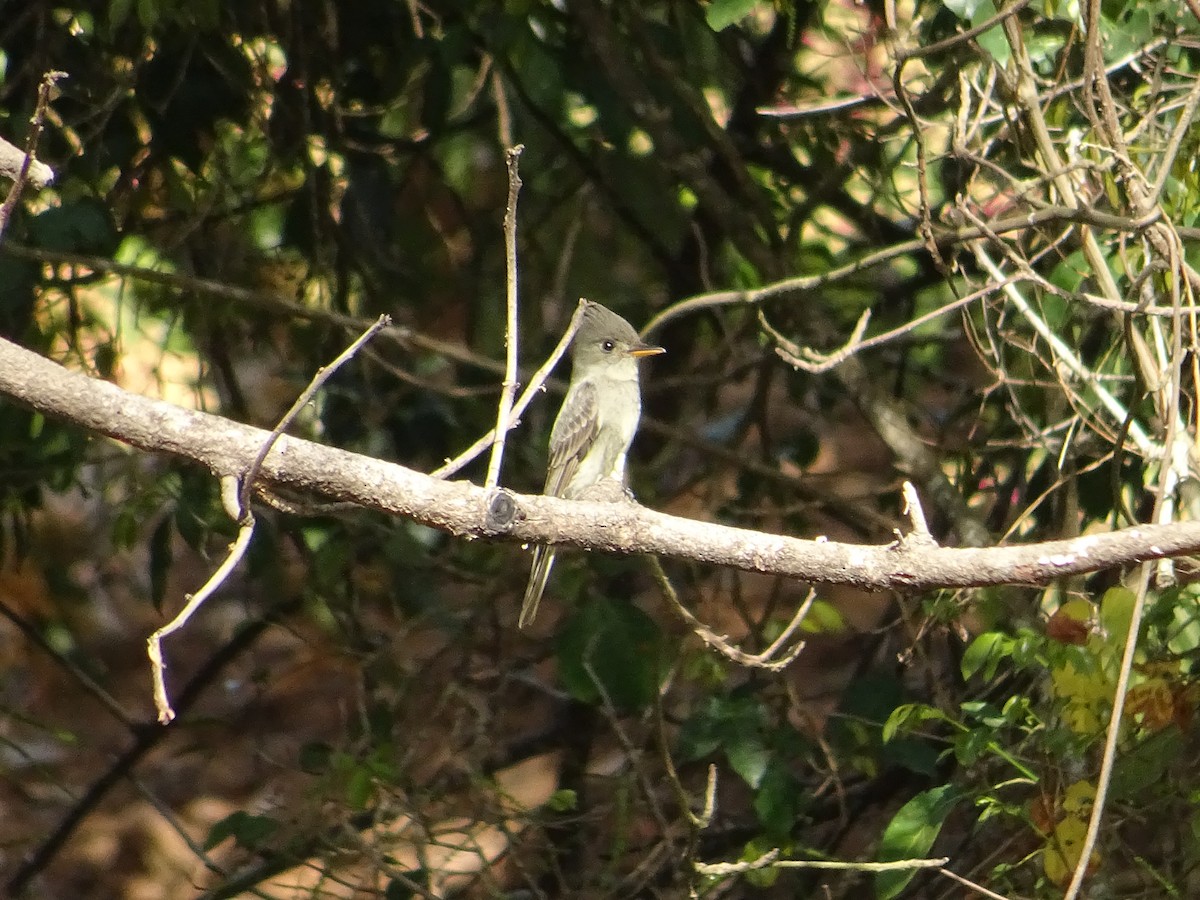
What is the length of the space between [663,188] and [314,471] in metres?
2.88

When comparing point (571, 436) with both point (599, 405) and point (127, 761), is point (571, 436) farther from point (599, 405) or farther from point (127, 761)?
point (127, 761)

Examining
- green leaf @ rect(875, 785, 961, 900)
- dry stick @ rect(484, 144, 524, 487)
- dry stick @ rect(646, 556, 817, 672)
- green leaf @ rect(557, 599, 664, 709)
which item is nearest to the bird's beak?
green leaf @ rect(557, 599, 664, 709)

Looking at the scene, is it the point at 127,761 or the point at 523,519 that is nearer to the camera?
the point at 523,519

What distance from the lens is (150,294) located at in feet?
17.9

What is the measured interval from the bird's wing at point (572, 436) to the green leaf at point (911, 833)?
2.15 meters

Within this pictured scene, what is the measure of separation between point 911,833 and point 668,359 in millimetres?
2910

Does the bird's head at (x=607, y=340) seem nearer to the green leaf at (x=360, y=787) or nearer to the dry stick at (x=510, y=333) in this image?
the green leaf at (x=360, y=787)

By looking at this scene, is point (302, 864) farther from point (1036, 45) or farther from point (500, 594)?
point (1036, 45)

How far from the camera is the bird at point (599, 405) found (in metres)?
5.32

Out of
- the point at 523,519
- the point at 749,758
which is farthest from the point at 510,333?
the point at 749,758

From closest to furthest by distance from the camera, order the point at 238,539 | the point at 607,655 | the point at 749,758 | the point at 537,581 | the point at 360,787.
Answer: the point at 238,539, the point at 749,758, the point at 360,787, the point at 607,655, the point at 537,581

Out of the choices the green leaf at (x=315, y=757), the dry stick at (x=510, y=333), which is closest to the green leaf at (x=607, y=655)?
the green leaf at (x=315, y=757)

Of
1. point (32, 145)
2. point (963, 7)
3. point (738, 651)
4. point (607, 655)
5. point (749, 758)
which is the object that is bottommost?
point (749, 758)

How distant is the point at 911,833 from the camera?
11.4ft
